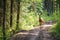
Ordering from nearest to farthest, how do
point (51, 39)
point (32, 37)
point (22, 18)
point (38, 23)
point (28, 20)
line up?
point (51, 39)
point (32, 37)
point (22, 18)
point (28, 20)
point (38, 23)

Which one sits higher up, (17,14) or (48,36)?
(17,14)

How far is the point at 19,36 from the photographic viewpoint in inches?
600

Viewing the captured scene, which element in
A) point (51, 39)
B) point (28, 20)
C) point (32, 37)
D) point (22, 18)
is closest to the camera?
point (51, 39)

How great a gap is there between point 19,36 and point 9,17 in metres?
2.64

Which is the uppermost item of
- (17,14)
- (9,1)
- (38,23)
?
(9,1)

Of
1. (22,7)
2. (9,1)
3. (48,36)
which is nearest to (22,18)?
(22,7)

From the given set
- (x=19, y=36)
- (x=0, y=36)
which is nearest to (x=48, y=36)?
(x=19, y=36)

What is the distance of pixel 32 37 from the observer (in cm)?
1456

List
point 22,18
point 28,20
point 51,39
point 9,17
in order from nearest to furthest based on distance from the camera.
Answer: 1. point 51,39
2. point 9,17
3. point 22,18
4. point 28,20

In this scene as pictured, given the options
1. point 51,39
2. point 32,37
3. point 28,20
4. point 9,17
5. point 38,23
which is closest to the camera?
point 51,39

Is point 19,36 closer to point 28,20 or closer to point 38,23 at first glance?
point 28,20

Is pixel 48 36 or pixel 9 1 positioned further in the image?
pixel 9 1

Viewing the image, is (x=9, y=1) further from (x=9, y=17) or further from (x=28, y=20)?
(x=28, y=20)

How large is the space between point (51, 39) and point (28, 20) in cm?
817
